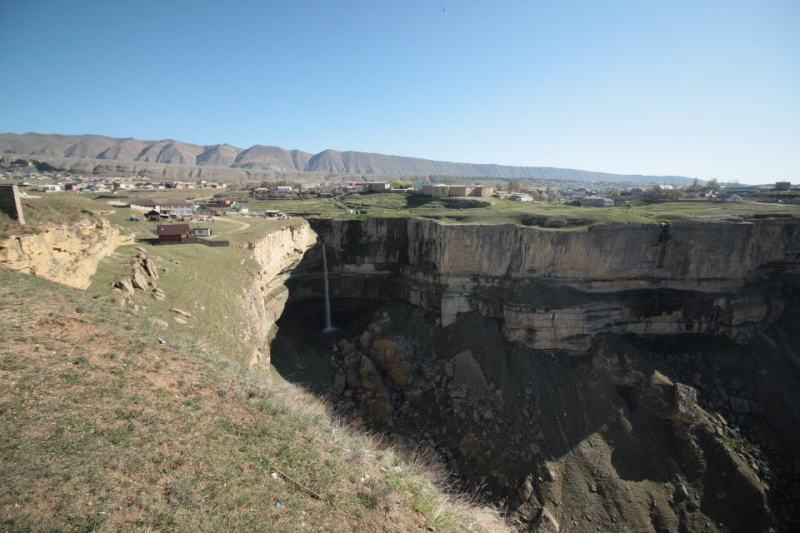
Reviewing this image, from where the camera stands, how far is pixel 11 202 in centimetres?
1363

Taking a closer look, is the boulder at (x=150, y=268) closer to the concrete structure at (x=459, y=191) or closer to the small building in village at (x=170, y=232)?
the small building in village at (x=170, y=232)

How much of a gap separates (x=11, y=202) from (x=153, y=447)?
12.3m

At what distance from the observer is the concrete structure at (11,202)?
13.4 m

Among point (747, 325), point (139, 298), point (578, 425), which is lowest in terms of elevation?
point (578, 425)

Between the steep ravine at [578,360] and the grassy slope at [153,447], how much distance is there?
42.8ft

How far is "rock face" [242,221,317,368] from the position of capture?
2319 cm

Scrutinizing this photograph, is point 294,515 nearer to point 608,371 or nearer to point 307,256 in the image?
point 608,371

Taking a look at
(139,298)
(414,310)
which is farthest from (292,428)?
(414,310)

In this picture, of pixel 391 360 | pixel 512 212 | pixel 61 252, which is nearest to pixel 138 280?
pixel 61 252

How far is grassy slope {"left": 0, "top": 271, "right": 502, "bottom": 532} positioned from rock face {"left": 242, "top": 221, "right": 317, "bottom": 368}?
33.4 ft

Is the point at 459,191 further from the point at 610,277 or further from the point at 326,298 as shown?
the point at 326,298

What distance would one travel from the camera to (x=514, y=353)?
27.6 metres

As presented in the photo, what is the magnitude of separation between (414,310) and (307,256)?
1130cm

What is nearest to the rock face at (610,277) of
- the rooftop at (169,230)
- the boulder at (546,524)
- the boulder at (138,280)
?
the boulder at (546,524)
